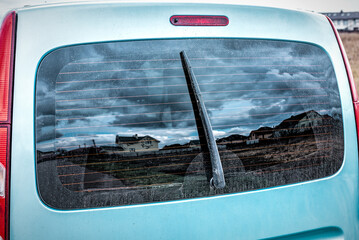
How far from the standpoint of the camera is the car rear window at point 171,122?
1395 millimetres

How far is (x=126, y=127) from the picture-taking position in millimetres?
1444

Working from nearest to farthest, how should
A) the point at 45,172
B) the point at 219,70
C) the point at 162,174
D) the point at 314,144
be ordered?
1. the point at 45,172
2. the point at 162,174
3. the point at 219,70
4. the point at 314,144

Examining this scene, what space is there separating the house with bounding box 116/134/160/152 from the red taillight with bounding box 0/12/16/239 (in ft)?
1.51

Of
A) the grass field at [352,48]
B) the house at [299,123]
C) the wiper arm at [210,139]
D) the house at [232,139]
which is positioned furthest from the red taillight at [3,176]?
the grass field at [352,48]

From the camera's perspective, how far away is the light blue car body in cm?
134

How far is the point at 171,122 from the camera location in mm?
1486

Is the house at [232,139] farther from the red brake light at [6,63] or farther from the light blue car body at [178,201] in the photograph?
the red brake light at [6,63]

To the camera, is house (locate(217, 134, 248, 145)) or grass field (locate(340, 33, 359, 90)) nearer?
house (locate(217, 134, 248, 145))

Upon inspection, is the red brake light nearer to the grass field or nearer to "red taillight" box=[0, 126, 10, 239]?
"red taillight" box=[0, 126, 10, 239]

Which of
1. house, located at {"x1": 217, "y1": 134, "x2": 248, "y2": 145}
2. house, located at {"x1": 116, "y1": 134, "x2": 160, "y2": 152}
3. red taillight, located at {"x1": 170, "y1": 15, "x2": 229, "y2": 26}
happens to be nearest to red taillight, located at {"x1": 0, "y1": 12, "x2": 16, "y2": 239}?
house, located at {"x1": 116, "y1": 134, "x2": 160, "y2": 152}

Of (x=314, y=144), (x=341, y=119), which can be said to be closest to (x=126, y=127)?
(x=314, y=144)

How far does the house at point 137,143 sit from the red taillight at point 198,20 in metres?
0.57

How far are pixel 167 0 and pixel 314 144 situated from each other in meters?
1.08

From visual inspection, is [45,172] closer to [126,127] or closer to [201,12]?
[126,127]
